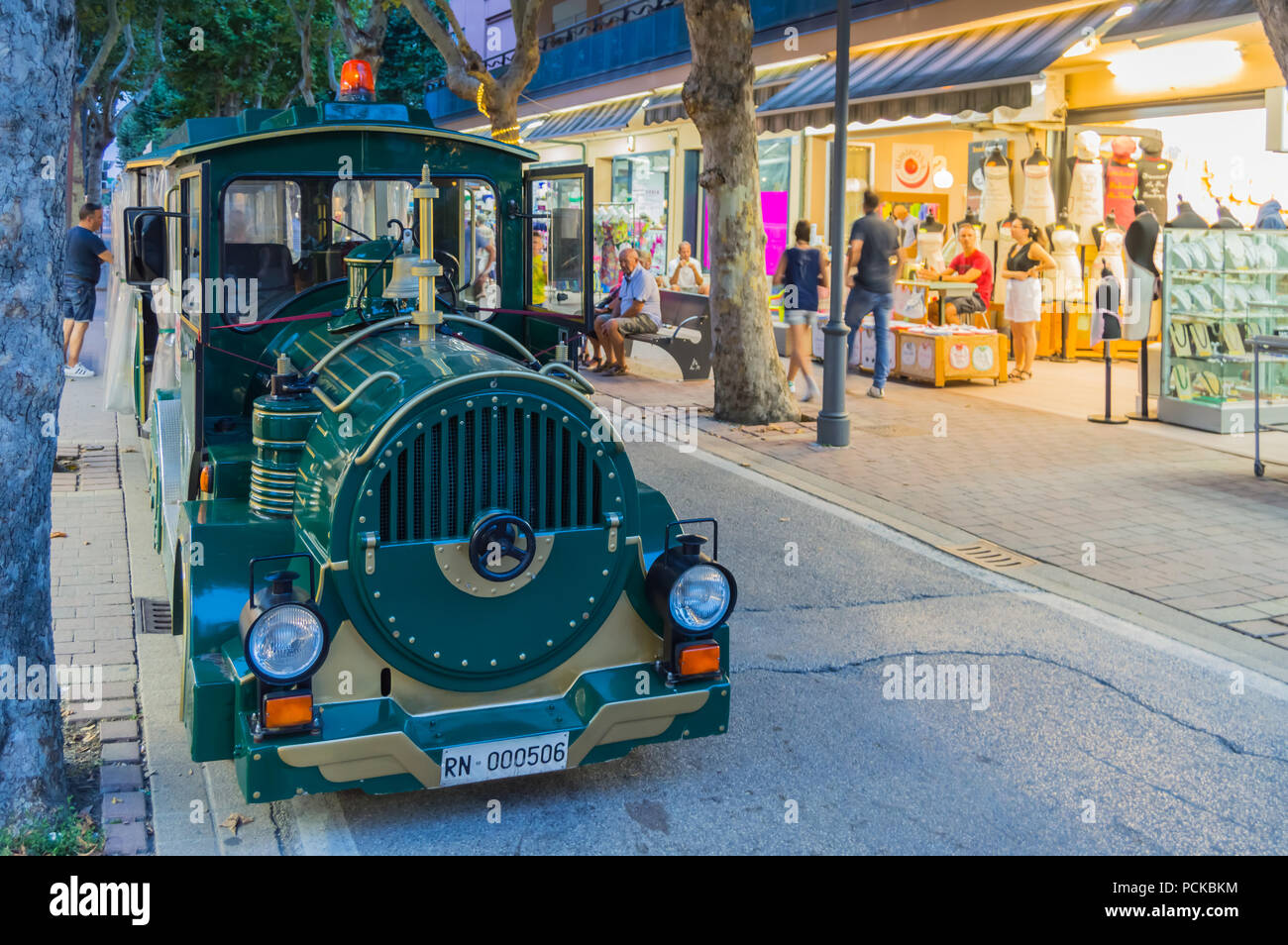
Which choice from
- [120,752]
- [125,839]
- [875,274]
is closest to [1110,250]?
[875,274]

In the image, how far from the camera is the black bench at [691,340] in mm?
15281

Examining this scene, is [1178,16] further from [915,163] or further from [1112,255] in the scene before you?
[915,163]

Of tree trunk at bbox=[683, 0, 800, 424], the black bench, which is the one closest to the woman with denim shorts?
tree trunk at bbox=[683, 0, 800, 424]

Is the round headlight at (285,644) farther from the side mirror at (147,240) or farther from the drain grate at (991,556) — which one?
the drain grate at (991,556)

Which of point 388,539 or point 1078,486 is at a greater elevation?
point 388,539

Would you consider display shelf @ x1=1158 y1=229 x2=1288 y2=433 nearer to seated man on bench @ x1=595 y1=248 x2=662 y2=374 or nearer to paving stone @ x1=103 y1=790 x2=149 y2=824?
seated man on bench @ x1=595 y1=248 x2=662 y2=374

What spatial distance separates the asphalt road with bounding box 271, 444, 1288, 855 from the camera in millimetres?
4289

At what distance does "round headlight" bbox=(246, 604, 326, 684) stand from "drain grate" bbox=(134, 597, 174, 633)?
6.56 ft

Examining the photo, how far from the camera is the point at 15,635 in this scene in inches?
163
